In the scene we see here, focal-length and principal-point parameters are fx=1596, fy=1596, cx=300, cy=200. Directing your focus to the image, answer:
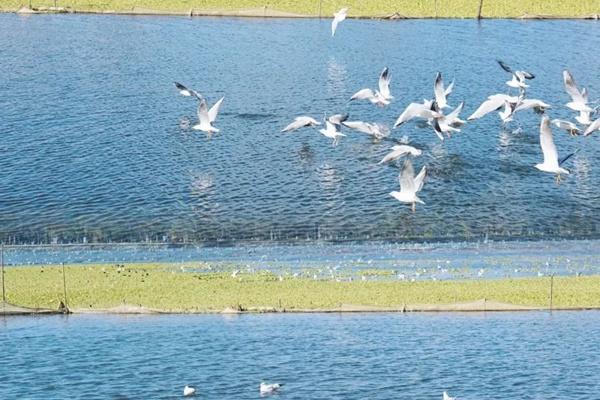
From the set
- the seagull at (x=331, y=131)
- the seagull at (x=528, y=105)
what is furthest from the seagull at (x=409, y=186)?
the seagull at (x=528, y=105)

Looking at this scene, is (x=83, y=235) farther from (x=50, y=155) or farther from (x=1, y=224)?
(x=50, y=155)

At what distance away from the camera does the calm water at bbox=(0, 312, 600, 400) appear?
35.0 m

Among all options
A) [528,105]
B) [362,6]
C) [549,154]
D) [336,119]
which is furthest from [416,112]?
[362,6]

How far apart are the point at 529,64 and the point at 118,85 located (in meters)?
20.2

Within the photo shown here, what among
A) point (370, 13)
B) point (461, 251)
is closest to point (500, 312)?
point (461, 251)

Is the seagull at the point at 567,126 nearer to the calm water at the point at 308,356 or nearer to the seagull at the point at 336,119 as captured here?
the seagull at the point at 336,119

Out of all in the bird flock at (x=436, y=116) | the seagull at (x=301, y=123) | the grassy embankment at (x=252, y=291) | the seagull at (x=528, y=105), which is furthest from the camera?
the seagull at (x=528, y=105)

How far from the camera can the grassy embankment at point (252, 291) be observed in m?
40.0

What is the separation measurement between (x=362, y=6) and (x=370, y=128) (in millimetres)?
28715

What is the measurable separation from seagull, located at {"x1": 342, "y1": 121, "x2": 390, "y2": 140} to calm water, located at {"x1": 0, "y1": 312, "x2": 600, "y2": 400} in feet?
71.1

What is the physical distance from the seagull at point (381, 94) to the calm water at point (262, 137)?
953 millimetres

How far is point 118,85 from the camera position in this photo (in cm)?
7212

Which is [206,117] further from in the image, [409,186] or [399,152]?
[409,186]

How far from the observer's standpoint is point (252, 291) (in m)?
41.0
